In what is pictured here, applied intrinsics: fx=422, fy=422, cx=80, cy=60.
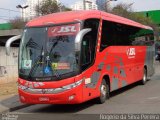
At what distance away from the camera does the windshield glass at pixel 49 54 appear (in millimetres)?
12508

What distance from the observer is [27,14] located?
6028cm

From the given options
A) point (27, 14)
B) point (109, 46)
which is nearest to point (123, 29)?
point (109, 46)

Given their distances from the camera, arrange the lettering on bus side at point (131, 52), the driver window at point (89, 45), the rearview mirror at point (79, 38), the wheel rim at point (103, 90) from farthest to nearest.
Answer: the lettering on bus side at point (131, 52)
the wheel rim at point (103, 90)
the driver window at point (89, 45)
the rearview mirror at point (79, 38)

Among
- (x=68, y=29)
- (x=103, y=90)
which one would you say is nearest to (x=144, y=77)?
(x=103, y=90)

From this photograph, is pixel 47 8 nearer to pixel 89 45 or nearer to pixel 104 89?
pixel 104 89

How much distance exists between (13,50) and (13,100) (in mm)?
8143

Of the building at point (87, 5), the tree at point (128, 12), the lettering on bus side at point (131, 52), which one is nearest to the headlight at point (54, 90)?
the lettering on bus side at point (131, 52)

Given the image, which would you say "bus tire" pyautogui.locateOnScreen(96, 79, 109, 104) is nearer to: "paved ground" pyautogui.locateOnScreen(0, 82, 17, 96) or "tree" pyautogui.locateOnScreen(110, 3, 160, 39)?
"paved ground" pyautogui.locateOnScreen(0, 82, 17, 96)

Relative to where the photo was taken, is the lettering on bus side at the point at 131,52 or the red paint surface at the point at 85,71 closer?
the red paint surface at the point at 85,71

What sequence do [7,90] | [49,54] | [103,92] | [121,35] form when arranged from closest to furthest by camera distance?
1. [49,54]
2. [103,92]
3. [121,35]
4. [7,90]

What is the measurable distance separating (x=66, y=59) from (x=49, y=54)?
61 centimetres

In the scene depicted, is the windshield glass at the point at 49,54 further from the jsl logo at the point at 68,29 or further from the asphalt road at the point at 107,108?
the asphalt road at the point at 107,108

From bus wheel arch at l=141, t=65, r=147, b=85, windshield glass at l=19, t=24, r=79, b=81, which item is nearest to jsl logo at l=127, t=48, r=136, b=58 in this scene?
bus wheel arch at l=141, t=65, r=147, b=85

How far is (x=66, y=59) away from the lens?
12570mm
